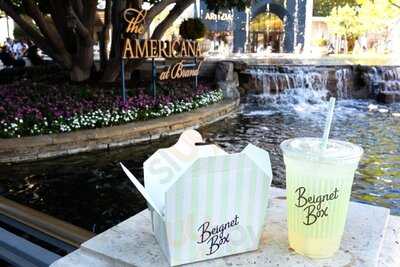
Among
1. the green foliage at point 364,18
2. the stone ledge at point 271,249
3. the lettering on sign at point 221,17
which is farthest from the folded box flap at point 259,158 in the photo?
the lettering on sign at point 221,17

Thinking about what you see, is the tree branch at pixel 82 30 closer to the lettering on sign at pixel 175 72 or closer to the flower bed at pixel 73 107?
the flower bed at pixel 73 107

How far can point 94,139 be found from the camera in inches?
323

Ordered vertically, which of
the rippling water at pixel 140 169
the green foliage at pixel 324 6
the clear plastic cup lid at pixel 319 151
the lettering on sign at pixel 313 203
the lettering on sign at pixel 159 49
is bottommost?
the rippling water at pixel 140 169

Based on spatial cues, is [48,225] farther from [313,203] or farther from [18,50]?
[18,50]

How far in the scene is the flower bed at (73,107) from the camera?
816 centimetres

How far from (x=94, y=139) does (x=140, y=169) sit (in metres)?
1.86

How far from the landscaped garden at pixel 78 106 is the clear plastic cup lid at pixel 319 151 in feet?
24.0

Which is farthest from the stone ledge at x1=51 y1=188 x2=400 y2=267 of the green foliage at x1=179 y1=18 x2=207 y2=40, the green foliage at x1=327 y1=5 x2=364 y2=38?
the green foliage at x1=327 y1=5 x2=364 y2=38

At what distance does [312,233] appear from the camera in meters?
1.39

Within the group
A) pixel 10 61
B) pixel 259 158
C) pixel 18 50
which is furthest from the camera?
pixel 18 50

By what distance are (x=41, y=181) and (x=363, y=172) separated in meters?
4.71

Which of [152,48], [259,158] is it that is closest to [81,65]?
[152,48]

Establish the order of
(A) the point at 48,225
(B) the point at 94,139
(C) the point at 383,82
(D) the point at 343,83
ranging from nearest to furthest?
(A) the point at 48,225 < (B) the point at 94,139 < (C) the point at 383,82 < (D) the point at 343,83

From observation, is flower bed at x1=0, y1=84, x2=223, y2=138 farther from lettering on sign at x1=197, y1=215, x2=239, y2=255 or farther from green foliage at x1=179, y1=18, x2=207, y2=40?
lettering on sign at x1=197, y1=215, x2=239, y2=255
